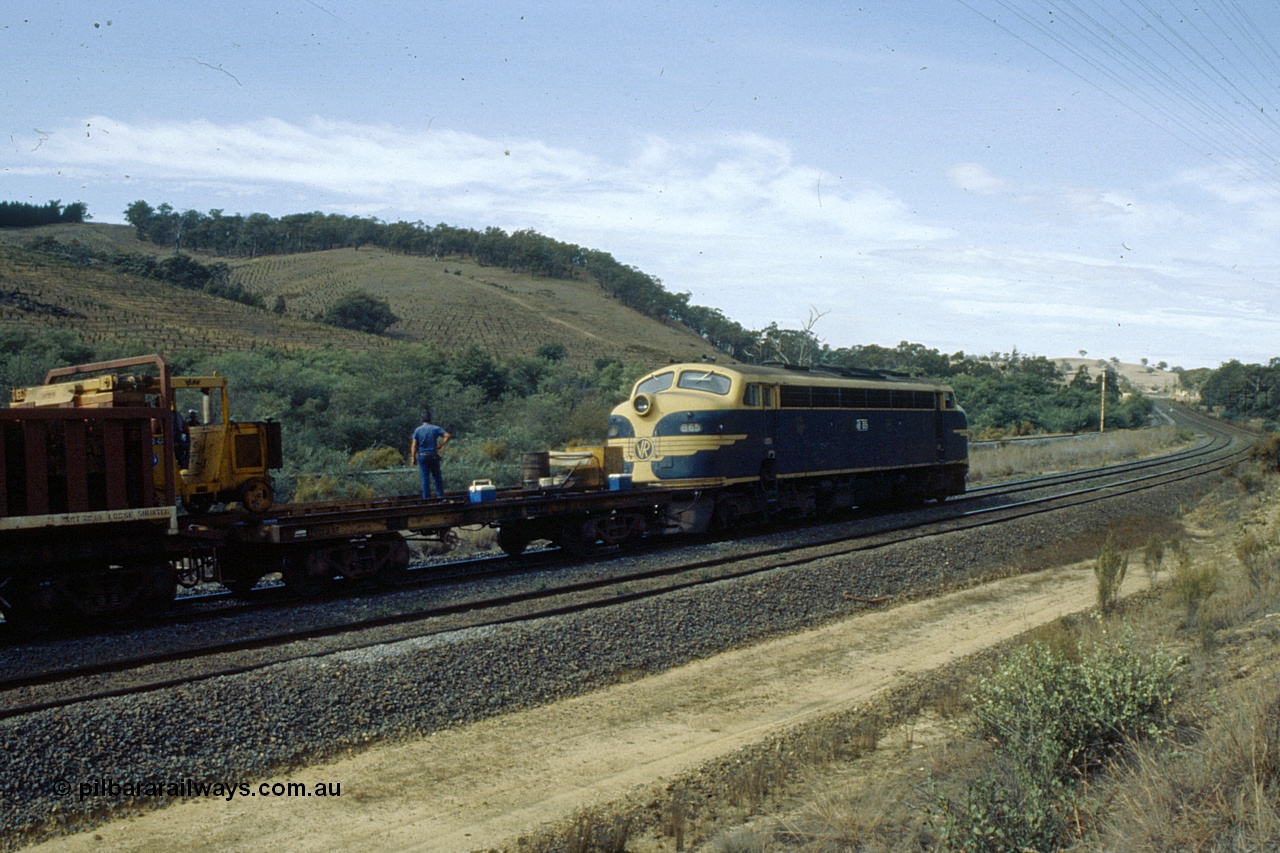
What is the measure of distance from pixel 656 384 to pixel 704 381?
1.14 meters

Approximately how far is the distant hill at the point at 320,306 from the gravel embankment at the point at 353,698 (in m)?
17.1

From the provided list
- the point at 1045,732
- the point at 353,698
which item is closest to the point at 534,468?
the point at 353,698

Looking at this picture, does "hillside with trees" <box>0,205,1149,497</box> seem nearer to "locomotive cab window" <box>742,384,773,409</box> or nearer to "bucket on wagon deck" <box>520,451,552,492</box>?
"locomotive cab window" <box>742,384,773,409</box>

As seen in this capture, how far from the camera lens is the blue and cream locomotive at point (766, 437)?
1605 centimetres

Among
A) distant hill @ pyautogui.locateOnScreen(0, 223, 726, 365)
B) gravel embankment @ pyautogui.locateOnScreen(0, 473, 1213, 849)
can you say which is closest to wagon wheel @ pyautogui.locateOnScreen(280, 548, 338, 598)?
gravel embankment @ pyautogui.locateOnScreen(0, 473, 1213, 849)

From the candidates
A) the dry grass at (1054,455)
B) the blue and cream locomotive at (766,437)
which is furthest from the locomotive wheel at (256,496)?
the dry grass at (1054,455)

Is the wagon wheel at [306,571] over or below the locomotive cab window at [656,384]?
below

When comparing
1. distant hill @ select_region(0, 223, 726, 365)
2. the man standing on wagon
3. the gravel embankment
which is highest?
distant hill @ select_region(0, 223, 726, 365)

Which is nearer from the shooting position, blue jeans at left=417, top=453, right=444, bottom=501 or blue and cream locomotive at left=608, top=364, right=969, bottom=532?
blue jeans at left=417, top=453, right=444, bottom=501

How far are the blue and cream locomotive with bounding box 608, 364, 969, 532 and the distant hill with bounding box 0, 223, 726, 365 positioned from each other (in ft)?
27.9

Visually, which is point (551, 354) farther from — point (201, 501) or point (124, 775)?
point (124, 775)

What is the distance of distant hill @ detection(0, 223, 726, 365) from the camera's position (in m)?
46.3

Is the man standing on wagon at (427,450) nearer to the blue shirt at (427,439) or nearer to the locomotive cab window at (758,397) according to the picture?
the blue shirt at (427,439)

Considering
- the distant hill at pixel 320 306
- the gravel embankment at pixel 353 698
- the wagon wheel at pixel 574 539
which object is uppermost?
the distant hill at pixel 320 306
